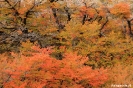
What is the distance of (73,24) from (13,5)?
18.4 feet

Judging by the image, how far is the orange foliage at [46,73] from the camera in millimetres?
16469

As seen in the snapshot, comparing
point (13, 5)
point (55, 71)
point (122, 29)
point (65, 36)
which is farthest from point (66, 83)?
point (122, 29)

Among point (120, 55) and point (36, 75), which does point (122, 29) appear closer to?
point (120, 55)

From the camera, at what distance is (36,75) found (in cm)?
1698

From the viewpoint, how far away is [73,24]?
25422 millimetres

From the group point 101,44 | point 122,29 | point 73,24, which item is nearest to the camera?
point 73,24

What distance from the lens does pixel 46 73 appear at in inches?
687

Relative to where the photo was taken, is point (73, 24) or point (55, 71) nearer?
point (55, 71)

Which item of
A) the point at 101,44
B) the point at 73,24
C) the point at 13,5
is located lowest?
the point at 101,44

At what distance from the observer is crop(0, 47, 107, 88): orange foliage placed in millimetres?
16469

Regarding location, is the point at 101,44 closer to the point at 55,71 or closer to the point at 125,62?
the point at 125,62

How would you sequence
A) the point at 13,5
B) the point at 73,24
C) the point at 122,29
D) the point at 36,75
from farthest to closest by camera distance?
the point at 122,29, the point at 73,24, the point at 13,5, the point at 36,75

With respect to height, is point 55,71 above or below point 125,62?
above

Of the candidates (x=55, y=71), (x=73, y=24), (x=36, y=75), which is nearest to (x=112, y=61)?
(x=73, y=24)
